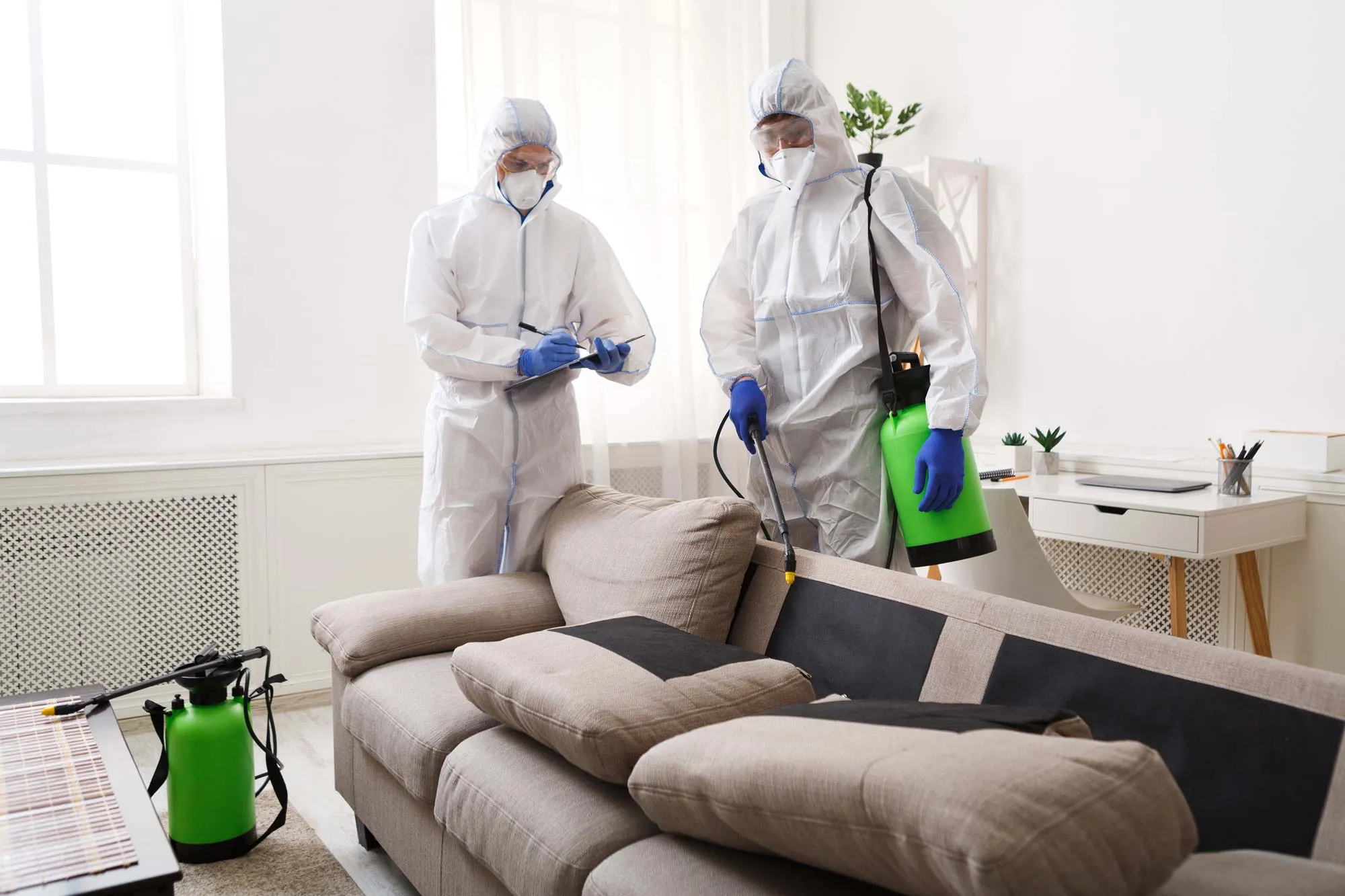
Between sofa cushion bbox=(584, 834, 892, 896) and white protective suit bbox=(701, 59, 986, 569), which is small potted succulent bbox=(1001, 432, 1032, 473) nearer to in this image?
white protective suit bbox=(701, 59, 986, 569)

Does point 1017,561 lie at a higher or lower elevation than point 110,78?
lower

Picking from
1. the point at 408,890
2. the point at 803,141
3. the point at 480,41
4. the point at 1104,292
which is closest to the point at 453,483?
the point at 408,890

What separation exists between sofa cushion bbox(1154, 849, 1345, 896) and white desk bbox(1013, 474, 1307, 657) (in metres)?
1.57

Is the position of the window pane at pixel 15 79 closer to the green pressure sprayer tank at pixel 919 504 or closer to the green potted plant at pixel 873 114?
the green potted plant at pixel 873 114

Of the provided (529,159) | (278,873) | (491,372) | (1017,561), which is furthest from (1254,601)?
(278,873)

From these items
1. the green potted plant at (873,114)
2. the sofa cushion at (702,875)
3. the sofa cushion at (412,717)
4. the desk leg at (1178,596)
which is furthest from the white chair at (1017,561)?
the green potted plant at (873,114)

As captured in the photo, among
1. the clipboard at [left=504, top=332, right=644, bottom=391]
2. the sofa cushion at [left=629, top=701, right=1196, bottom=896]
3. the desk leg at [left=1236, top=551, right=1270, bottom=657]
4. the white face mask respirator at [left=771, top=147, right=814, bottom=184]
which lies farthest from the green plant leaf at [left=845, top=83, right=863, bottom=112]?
the sofa cushion at [left=629, top=701, right=1196, bottom=896]

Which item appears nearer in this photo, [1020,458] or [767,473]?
[767,473]

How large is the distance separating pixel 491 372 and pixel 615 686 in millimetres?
1051

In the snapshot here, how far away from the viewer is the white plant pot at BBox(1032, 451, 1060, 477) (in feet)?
10.1

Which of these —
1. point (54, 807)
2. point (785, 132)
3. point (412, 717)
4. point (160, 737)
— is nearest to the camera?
point (54, 807)

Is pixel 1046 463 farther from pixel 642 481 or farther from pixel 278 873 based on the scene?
pixel 278 873

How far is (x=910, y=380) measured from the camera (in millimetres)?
1904

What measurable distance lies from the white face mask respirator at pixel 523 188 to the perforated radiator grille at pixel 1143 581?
161 centimetres
